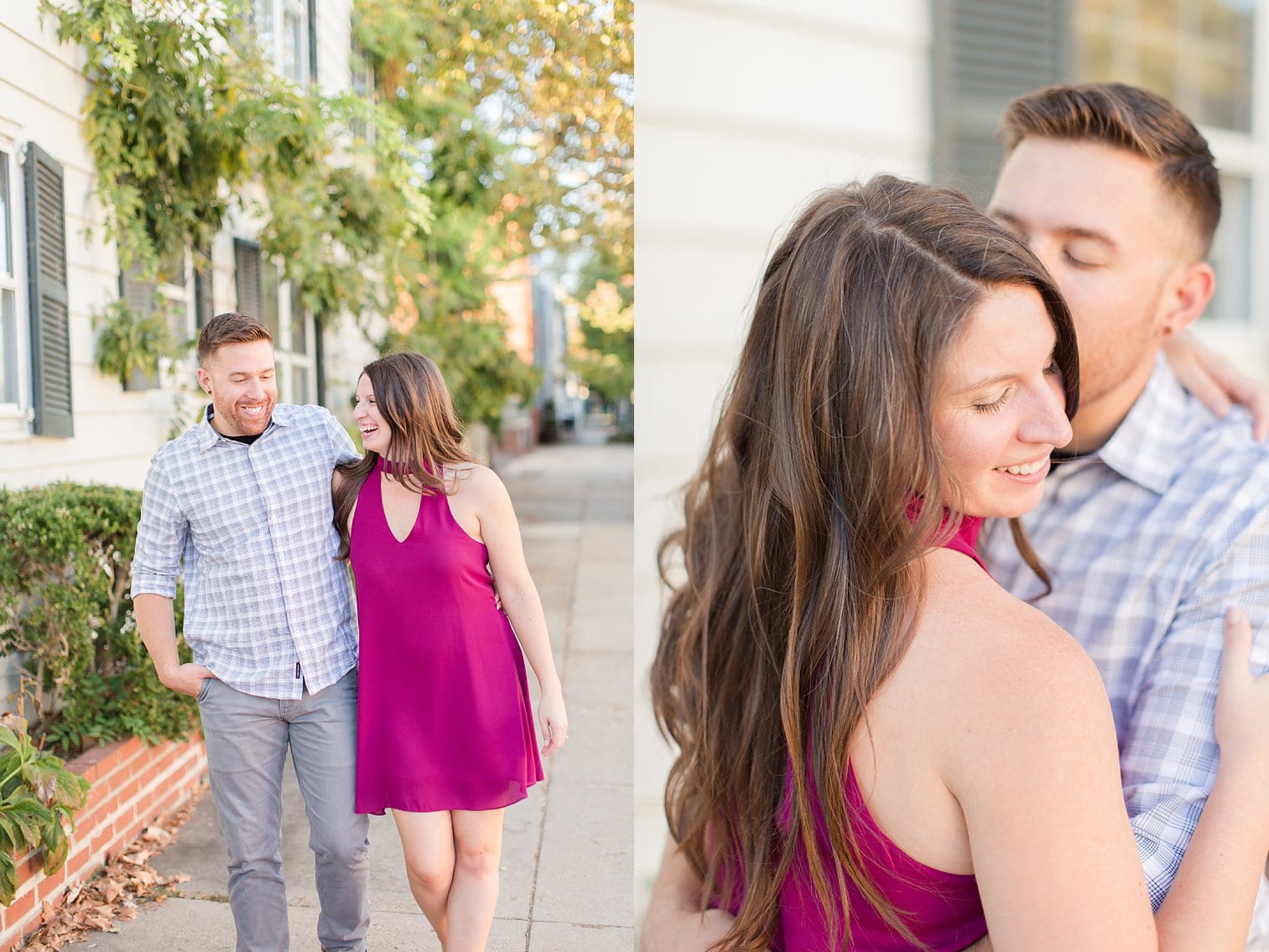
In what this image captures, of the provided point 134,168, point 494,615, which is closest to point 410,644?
point 494,615

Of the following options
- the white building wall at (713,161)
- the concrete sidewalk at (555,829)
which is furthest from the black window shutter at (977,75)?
the concrete sidewalk at (555,829)

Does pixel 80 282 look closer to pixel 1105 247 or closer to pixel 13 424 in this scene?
pixel 13 424

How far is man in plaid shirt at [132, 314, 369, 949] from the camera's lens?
1.69 m

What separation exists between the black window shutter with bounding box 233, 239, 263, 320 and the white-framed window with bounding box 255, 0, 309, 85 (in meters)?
0.37

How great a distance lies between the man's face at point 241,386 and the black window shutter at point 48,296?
492mm

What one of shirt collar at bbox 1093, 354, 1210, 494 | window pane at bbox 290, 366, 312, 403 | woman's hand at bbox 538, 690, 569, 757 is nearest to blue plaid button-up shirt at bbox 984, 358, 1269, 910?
shirt collar at bbox 1093, 354, 1210, 494

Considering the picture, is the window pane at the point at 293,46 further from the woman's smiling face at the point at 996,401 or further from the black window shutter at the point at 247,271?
the woman's smiling face at the point at 996,401

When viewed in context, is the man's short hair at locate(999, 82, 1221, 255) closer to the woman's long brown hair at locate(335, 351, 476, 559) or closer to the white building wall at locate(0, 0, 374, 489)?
the woman's long brown hair at locate(335, 351, 476, 559)

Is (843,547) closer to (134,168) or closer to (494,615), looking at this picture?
(494,615)

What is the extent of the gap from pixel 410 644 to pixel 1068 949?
111 cm

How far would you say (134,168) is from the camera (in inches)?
81.5

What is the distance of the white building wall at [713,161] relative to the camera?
2516 mm

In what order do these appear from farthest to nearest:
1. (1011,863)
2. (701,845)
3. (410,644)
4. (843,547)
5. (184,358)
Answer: (184,358), (410,644), (701,845), (843,547), (1011,863)

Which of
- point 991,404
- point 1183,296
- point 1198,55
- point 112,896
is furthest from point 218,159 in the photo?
point 1198,55
